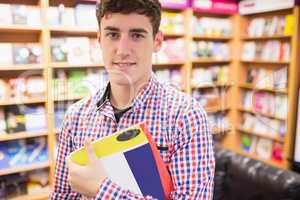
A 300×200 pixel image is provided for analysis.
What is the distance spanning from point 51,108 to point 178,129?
84.3 inches

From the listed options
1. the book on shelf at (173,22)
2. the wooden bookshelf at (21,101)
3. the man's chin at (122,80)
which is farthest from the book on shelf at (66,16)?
the man's chin at (122,80)

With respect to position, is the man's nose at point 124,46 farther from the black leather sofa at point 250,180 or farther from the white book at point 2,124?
the white book at point 2,124

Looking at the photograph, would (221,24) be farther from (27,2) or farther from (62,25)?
(27,2)

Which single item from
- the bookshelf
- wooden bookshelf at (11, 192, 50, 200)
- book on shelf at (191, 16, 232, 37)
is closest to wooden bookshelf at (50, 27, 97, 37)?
book on shelf at (191, 16, 232, 37)

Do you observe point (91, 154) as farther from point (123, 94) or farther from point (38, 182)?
point (38, 182)

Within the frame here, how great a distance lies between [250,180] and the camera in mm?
1965

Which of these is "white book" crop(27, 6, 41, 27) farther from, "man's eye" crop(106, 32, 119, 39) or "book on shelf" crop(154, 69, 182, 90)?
"man's eye" crop(106, 32, 119, 39)

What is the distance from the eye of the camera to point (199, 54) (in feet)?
12.2

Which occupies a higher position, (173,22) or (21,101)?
(173,22)

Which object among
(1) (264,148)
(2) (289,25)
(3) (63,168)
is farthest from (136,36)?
(1) (264,148)

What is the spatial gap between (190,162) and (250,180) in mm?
1330

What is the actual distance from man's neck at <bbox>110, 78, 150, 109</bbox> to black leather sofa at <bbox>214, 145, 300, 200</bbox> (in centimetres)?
128

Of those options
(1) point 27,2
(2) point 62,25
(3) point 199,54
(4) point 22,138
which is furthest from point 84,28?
(3) point 199,54

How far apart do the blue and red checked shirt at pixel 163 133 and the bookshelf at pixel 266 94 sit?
8.98 feet
